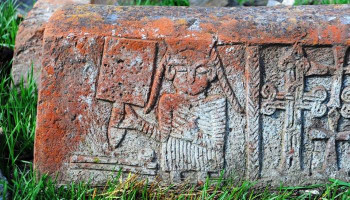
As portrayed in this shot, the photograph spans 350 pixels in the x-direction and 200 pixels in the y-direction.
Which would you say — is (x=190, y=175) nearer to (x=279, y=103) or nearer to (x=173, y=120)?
(x=173, y=120)

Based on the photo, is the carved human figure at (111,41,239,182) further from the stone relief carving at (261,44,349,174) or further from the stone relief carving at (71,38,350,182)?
the stone relief carving at (261,44,349,174)

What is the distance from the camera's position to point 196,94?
3279mm

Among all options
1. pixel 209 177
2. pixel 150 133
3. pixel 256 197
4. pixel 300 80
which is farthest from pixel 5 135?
pixel 300 80

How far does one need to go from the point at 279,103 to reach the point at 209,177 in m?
0.56

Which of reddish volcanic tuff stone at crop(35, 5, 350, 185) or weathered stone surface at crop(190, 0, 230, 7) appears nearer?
reddish volcanic tuff stone at crop(35, 5, 350, 185)

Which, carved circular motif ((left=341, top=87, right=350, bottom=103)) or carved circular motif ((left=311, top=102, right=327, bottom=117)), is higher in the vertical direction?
carved circular motif ((left=341, top=87, right=350, bottom=103))

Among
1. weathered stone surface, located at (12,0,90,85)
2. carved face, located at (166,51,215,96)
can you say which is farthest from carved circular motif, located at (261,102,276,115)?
weathered stone surface, located at (12,0,90,85)

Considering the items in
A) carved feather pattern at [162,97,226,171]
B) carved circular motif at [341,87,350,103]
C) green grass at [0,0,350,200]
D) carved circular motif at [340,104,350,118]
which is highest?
carved circular motif at [341,87,350,103]

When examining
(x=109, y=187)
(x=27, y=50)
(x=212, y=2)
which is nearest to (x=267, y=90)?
(x=109, y=187)

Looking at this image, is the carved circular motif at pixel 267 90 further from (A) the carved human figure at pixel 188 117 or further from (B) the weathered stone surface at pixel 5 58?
(B) the weathered stone surface at pixel 5 58

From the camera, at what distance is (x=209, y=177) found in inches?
135

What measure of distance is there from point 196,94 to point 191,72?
122 mm

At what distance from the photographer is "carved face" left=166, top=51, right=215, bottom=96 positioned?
3223 mm

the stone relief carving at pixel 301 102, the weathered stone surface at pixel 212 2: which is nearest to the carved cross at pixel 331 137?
the stone relief carving at pixel 301 102
